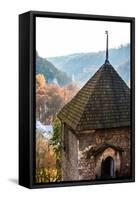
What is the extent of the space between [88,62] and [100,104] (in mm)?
274

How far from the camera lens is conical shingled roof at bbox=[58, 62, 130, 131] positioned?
182 inches

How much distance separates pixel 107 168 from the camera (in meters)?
4.77

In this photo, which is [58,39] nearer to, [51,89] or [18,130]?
[51,89]

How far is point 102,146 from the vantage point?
4.73m

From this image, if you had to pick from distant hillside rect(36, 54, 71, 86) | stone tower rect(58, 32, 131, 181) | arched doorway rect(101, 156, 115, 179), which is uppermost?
distant hillside rect(36, 54, 71, 86)

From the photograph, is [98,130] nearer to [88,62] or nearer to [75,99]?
[75,99]

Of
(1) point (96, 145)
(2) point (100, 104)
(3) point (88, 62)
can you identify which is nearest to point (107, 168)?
(1) point (96, 145)

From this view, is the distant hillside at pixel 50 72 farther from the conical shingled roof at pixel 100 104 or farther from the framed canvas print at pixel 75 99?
the conical shingled roof at pixel 100 104

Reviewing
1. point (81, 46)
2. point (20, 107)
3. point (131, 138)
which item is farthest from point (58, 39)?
point (131, 138)

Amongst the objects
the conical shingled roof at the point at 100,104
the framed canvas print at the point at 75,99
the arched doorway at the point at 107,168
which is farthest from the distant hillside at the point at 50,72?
the arched doorway at the point at 107,168

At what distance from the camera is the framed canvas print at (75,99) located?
14.9 feet

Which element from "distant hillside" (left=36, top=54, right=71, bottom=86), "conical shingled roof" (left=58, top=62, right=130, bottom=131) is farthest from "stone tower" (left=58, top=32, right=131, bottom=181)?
"distant hillside" (left=36, top=54, right=71, bottom=86)

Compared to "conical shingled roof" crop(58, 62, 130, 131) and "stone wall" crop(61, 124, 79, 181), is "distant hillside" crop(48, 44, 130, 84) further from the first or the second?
"stone wall" crop(61, 124, 79, 181)

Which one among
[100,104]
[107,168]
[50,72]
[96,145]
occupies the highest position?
[50,72]
